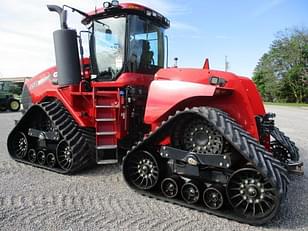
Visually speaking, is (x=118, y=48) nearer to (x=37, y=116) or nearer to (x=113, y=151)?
(x=113, y=151)

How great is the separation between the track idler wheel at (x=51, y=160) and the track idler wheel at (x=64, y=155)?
5.9 inches

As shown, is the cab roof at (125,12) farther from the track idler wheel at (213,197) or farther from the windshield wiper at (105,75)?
the track idler wheel at (213,197)

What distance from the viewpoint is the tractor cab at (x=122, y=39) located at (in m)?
5.12

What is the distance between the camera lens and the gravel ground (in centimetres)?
347

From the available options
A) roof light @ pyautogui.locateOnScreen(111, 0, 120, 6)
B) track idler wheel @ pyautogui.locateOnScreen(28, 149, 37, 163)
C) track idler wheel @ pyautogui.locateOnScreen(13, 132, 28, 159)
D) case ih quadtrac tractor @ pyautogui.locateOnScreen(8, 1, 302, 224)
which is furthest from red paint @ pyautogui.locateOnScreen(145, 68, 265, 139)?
track idler wheel @ pyautogui.locateOnScreen(13, 132, 28, 159)

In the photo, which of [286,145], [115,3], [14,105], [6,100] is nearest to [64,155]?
[115,3]

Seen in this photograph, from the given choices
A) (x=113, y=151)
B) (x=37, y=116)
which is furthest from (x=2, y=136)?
(x=113, y=151)

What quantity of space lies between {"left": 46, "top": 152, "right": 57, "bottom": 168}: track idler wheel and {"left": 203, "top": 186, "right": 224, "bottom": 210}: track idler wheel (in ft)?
9.81

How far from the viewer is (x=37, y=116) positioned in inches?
246

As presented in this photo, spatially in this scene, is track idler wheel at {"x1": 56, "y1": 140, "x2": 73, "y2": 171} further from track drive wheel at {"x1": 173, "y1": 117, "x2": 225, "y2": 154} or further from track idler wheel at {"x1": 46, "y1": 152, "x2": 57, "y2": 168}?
track drive wheel at {"x1": 173, "y1": 117, "x2": 225, "y2": 154}

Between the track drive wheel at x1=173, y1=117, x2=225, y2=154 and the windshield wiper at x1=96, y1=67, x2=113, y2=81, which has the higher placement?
the windshield wiper at x1=96, y1=67, x2=113, y2=81

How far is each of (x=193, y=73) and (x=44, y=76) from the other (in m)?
3.50

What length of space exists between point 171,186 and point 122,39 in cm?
245

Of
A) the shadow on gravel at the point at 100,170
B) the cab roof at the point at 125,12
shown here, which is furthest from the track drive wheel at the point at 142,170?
the cab roof at the point at 125,12
